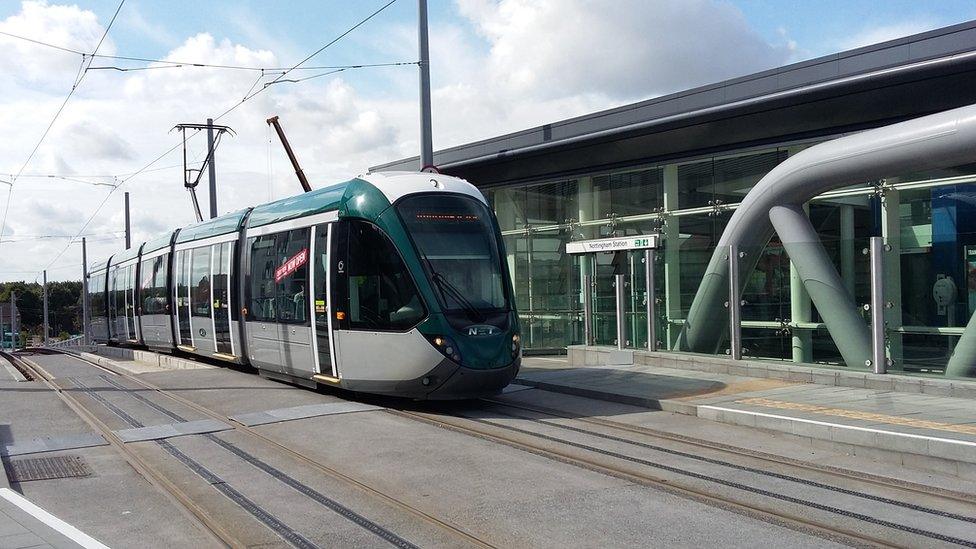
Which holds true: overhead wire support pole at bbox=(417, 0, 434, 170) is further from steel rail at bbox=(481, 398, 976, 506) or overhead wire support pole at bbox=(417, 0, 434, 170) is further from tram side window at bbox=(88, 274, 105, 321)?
tram side window at bbox=(88, 274, 105, 321)

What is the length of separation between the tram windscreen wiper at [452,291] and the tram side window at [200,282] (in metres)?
8.49

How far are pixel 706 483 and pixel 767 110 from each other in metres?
11.7

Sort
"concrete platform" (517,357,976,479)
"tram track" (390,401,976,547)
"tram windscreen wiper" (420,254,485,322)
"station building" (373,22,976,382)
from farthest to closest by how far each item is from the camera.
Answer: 1. "station building" (373,22,976,382)
2. "tram windscreen wiper" (420,254,485,322)
3. "concrete platform" (517,357,976,479)
4. "tram track" (390,401,976,547)

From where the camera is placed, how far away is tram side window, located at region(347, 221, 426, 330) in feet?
37.3

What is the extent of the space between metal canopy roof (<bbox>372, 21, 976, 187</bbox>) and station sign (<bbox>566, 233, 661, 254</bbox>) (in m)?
3.04

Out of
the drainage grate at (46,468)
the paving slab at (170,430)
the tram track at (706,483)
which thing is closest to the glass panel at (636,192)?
the tram track at (706,483)

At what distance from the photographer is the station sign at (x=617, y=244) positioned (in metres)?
17.0

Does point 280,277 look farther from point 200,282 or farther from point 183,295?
point 183,295

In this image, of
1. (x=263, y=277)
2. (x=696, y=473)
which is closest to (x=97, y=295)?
(x=263, y=277)

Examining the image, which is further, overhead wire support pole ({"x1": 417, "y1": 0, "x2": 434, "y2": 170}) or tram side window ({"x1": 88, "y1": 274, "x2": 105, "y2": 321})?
tram side window ({"x1": 88, "y1": 274, "x2": 105, "y2": 321})

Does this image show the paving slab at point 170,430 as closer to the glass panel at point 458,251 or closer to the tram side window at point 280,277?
the tram side window at point 280,277

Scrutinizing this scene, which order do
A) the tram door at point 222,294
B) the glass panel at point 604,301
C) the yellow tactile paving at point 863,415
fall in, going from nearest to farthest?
the yellow tactile paving at point 863,415, the tram door at point 222,294, the glass panel at point 604,301

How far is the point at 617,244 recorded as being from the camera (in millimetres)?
17594

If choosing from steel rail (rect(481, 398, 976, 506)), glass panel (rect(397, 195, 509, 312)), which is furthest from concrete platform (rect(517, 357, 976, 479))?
glass panel (rect(397, 195, 509, 312))
